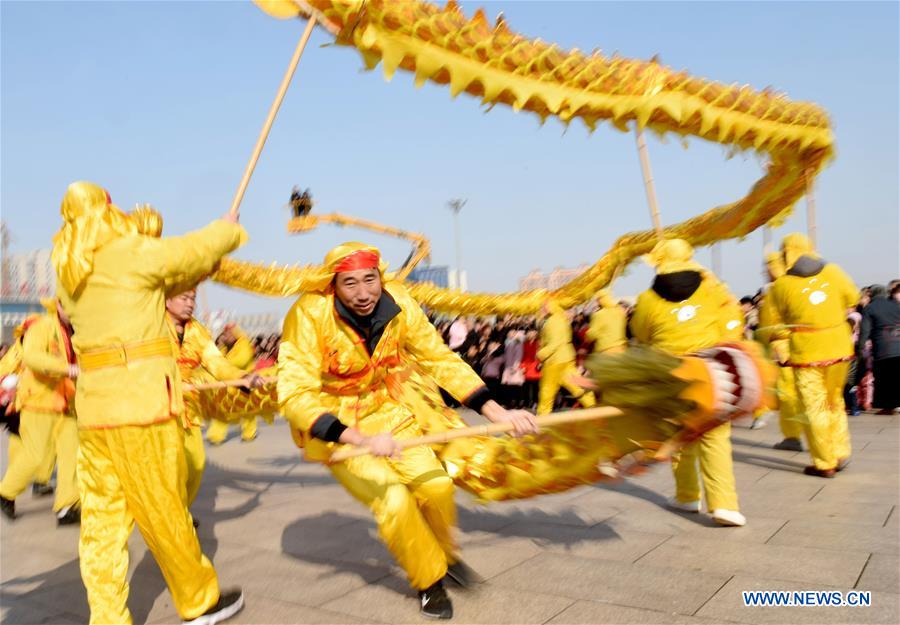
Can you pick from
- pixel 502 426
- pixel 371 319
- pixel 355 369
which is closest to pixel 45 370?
pixel 355 369

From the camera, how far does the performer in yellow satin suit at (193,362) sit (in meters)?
4.98

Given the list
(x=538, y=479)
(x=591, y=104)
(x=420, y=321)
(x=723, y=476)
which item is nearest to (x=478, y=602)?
(x=538, y=479)

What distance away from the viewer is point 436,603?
3322mm

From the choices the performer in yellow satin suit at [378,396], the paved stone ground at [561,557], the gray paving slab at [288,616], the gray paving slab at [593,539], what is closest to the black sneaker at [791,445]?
the paved stone ground at [561,557]

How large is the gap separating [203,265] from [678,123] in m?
2.07

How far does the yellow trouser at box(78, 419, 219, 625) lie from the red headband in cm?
100

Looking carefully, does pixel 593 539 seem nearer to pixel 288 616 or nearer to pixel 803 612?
pixel 803 612

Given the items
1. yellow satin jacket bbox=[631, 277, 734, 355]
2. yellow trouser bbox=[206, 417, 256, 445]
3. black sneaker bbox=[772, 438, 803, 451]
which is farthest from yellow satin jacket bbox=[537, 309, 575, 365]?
yellow satin jacket bbox=[631, 277, 734, 355]

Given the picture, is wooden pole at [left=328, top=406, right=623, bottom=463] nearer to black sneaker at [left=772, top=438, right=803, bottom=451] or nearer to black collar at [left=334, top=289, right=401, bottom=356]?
black collar at [left=334, top=289, right=401, bottom=356]

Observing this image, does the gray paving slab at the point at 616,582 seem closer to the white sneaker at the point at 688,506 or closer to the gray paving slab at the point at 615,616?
the gray paving slab at the point at 615,616

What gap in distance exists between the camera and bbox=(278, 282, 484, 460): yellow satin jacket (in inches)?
136

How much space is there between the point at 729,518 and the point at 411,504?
7.09 feet

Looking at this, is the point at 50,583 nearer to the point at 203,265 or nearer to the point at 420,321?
the point at 203,265

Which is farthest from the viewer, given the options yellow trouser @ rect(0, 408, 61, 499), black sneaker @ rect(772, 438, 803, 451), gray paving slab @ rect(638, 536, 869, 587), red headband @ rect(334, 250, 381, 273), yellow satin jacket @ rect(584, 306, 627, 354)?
yellow satin jacket @ rect(584, 306, 627, 354)
